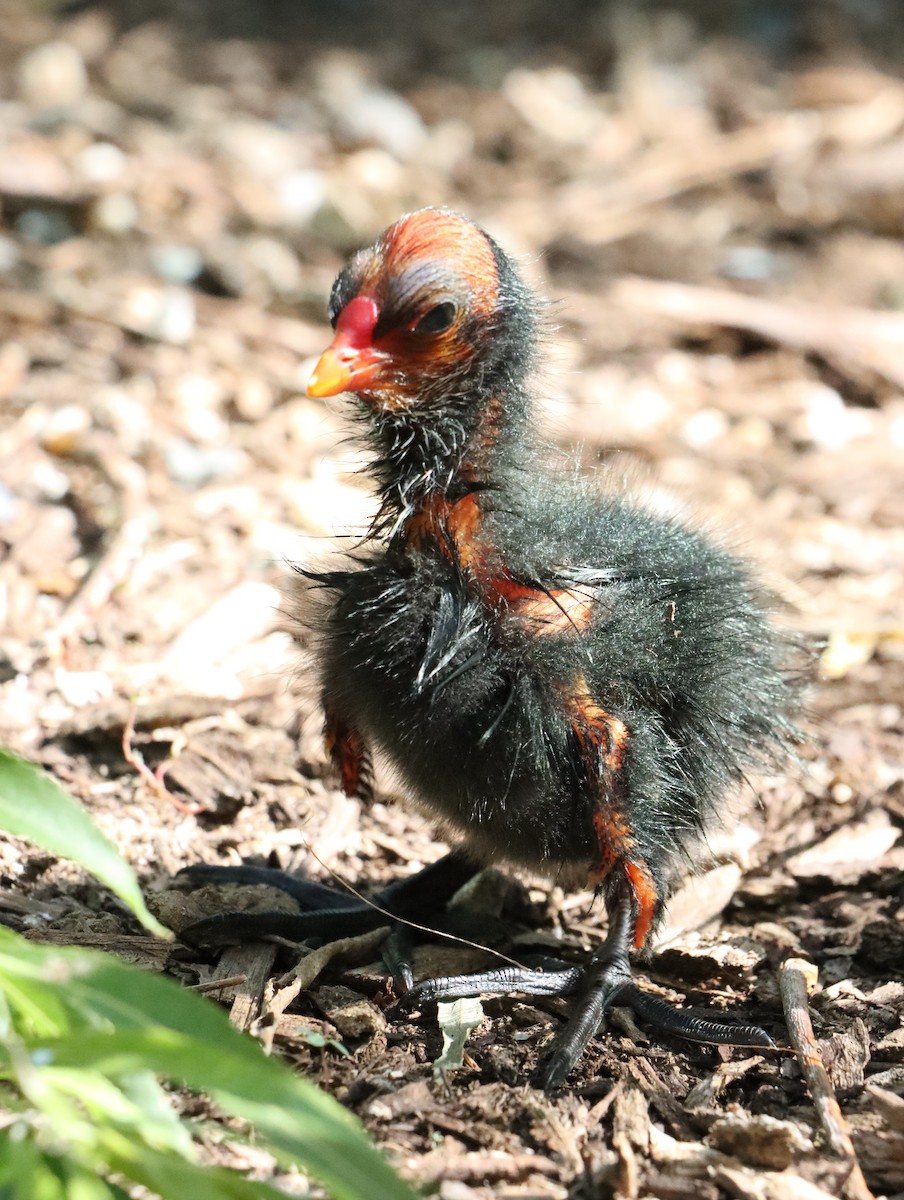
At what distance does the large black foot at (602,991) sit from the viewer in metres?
2.67

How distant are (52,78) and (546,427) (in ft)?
18.2

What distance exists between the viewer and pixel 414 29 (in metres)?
8.96

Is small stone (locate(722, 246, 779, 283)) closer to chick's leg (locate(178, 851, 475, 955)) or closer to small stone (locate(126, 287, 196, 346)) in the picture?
small stone (locate(126, 287, 196, 346))

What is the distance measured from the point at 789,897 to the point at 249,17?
738cm

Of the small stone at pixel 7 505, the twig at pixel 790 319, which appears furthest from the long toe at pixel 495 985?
the twig at pixel 790 319

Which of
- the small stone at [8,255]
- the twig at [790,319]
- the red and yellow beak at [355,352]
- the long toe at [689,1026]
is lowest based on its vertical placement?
the long toe at [689,1026]

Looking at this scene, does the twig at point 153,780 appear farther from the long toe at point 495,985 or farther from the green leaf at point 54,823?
the green leaf at point 54,823

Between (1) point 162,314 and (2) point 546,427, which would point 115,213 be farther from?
(2) point 546,427

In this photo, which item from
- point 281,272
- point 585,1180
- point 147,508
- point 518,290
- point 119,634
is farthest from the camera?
point 281,272

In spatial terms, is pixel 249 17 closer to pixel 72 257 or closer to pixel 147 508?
pixel 72 257

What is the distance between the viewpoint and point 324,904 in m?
3.28

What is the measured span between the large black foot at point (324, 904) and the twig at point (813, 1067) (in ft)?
2.71

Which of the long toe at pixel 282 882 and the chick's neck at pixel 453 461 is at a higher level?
the chick's neck at pixel 453 461

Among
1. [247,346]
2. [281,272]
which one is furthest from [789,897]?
[281,272]
